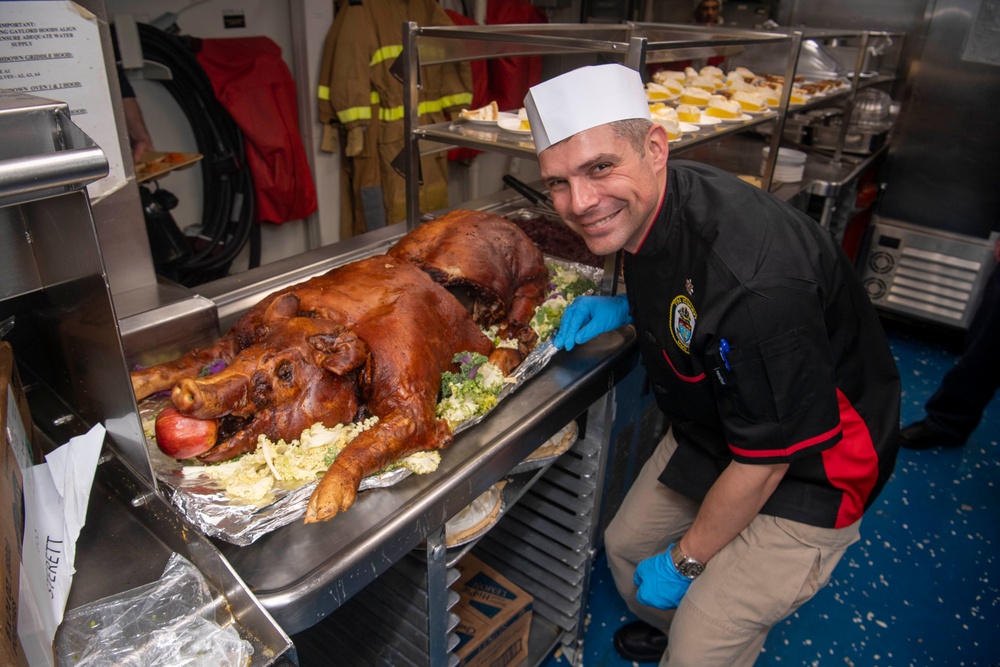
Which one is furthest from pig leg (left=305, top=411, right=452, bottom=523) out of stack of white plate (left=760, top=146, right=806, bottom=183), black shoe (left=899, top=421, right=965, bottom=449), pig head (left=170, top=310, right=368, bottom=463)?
black shoe (left=899, top=421, right=965, bottom=449)

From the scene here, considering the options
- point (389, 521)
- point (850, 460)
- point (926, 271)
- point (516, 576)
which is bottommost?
point (516, 576)

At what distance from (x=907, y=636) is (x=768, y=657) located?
1.95 feet

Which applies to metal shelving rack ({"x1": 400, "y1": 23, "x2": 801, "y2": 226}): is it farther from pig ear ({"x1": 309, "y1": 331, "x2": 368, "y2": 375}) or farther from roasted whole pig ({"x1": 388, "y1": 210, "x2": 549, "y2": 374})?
pig ear ({"x1": 309, "y1": 331, "x2": 368, "y2": 375})

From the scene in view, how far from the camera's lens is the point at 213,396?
1.31 metres

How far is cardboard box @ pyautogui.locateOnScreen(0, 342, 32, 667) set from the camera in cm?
82

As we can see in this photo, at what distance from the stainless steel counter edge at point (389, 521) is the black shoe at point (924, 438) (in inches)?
106

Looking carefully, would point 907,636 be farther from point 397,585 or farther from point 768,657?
point 397,585

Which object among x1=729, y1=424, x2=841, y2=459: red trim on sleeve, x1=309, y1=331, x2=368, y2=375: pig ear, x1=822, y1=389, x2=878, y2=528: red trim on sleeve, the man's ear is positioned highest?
the man's ear

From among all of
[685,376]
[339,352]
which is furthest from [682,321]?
[339,352]

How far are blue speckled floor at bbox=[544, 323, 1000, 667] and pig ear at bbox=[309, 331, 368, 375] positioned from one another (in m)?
1.60

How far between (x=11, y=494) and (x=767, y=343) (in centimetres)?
140

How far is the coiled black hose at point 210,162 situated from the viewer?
11.7 feet

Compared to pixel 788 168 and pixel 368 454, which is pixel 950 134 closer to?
pixel 788 168

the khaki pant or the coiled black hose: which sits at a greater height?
the coiled black hose
